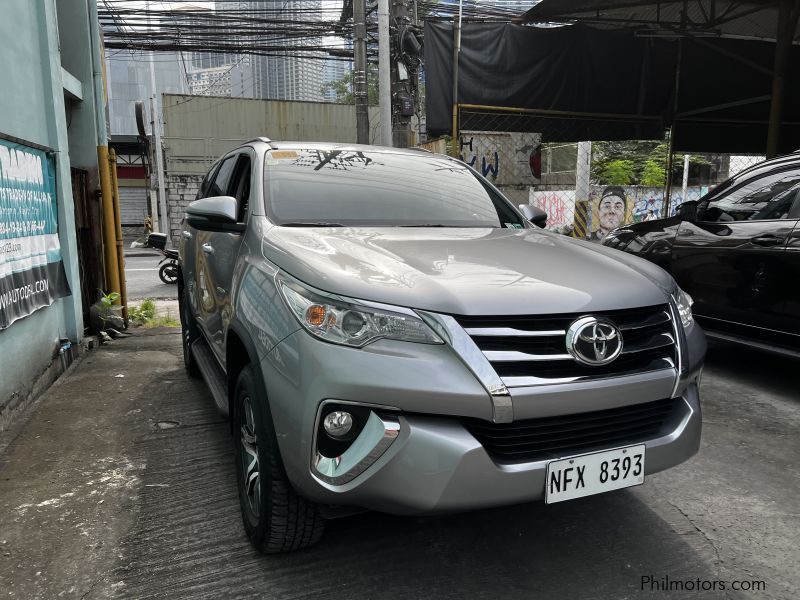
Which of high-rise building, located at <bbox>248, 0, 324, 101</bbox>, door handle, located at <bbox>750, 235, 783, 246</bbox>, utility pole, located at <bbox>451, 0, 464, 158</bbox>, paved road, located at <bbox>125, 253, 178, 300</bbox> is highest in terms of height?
high-rise building, located at <bbox>248, 0, 324, 101</bbox>

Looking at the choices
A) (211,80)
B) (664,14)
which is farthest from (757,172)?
(211,80)

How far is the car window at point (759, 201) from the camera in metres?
4.26

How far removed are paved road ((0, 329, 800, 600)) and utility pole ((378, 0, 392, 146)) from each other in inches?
292

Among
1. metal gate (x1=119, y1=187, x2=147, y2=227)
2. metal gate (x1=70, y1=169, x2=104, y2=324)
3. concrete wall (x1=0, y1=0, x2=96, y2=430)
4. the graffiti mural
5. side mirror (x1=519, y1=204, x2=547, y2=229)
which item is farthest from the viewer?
metal gate (x1=119, y1=187, x2=147, y2=227)

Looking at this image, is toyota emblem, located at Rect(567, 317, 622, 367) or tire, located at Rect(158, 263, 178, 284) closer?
toyota emblem, located at Rect(567, 317, 622, 367)

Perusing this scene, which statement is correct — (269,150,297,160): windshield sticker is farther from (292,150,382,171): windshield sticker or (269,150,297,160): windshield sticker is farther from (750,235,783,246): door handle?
(750,235,783,246): door handle

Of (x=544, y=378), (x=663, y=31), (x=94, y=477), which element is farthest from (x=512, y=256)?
(x=663, y=31)

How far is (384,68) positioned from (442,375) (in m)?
9.14

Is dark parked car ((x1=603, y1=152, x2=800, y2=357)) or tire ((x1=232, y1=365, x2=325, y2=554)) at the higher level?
dark parked car ((x1=603, y1=152, x2=800, y2=357))

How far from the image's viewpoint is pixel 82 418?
3961mm

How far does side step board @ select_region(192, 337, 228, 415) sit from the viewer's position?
2960 millimetres

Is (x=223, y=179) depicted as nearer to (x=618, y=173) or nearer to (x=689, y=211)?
(x=689, y=211)

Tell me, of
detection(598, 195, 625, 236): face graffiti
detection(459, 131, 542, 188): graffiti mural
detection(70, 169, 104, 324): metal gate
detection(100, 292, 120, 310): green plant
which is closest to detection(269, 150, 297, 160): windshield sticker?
detection(70, 169, 104, 324): metal gate

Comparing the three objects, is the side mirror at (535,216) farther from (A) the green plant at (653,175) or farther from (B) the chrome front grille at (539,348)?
(A) the green plant at (653,175)
